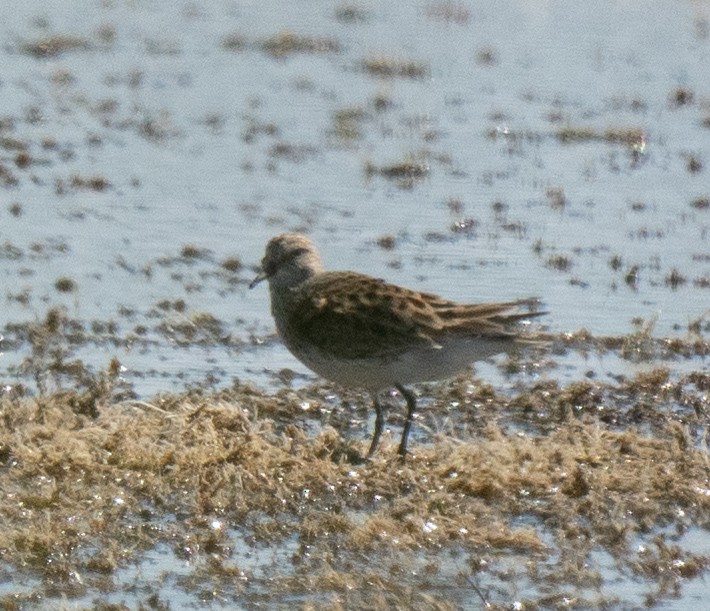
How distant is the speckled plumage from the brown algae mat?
1.09ft

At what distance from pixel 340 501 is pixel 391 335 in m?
0.94

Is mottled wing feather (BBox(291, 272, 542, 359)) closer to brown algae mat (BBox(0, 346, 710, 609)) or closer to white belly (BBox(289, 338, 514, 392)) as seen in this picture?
white belly (BBox(289, 338, 514, 392))

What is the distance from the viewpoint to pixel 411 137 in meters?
16.3

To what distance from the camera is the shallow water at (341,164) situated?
37.6 ft

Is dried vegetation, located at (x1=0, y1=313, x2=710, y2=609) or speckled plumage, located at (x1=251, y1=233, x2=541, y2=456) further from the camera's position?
speckled plumage, located at (x1=251, y1=233, x2=541, y2=456)

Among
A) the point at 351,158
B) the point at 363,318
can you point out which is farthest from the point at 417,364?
the point at 351,158

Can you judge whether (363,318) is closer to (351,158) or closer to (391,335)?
(391,335)

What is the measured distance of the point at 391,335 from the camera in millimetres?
8703

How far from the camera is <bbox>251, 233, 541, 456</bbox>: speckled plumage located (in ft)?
28.5

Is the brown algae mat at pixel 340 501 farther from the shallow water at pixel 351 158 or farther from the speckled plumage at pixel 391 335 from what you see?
the shallow water at pixel 351 158

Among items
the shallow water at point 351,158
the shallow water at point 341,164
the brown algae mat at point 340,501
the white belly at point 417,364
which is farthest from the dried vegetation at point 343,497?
the shallow water at point 351,158

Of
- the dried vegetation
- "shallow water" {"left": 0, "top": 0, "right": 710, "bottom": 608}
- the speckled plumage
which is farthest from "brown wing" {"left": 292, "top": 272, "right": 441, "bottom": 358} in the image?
"shallow water" {"left": 0, "top": 0, "right": 710, "bottom": 608}

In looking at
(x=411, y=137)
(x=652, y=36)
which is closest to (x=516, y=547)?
(x=411, y=137)

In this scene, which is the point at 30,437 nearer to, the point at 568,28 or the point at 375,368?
the point at 375,368
